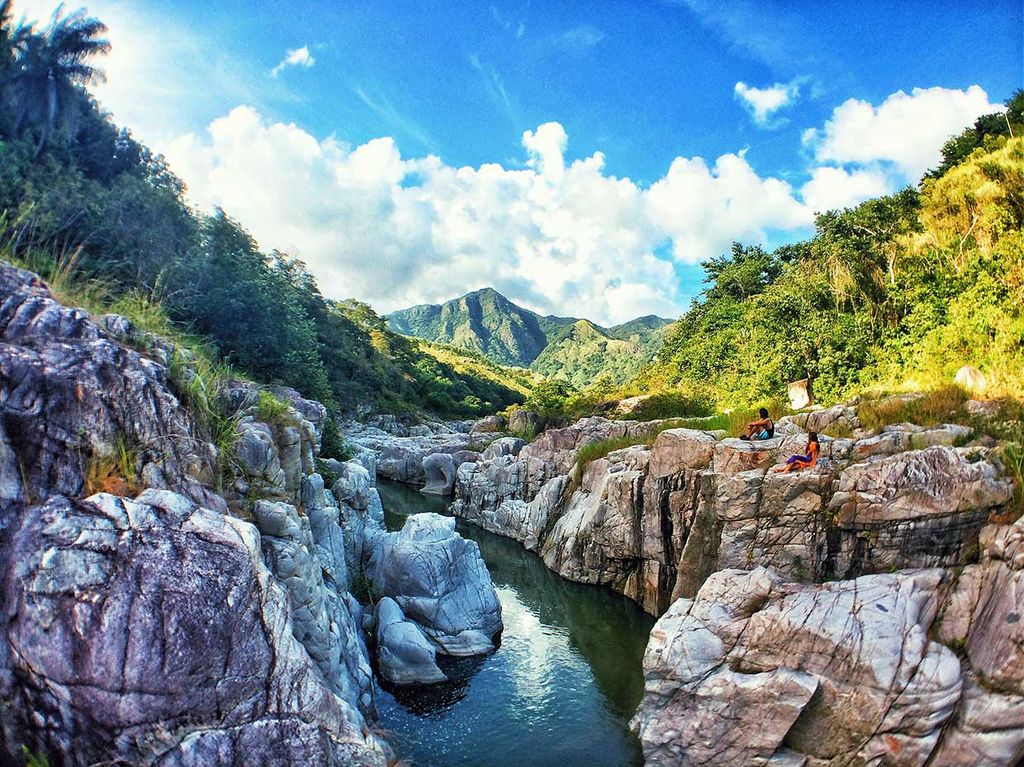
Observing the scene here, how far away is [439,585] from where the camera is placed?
58.0ft

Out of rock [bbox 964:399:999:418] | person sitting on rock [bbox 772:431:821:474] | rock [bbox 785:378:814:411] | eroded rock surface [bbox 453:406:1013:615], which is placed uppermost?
rock [bbox 785:378:814:411]

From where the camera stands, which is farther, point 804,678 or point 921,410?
point 921,410

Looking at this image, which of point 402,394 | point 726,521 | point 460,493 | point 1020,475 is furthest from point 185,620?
point 402,394

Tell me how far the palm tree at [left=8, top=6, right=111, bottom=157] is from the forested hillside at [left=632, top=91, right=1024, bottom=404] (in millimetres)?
42246

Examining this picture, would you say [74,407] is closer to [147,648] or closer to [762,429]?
[147,648]

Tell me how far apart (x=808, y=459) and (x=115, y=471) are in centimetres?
1605

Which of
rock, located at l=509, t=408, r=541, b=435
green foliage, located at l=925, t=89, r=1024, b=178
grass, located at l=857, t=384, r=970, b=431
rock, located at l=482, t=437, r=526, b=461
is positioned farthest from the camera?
rock, located at l=509, t=408, r=541, b=435

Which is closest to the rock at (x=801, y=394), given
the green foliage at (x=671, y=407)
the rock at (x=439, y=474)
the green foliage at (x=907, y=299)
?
the green foliage at (x=907, y=299)

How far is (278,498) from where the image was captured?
11.3 m

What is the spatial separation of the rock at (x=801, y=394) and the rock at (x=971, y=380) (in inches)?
389

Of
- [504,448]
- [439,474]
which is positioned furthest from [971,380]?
[439,474]

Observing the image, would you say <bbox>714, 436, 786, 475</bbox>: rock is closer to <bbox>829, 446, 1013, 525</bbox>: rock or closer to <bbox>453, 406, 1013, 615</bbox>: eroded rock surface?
<bbox>453, 406, 1013, 615</bbox>: eroded rock surface

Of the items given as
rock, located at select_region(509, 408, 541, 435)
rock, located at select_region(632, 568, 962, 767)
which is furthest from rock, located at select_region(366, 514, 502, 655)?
rock, located at select_region(509, 408, 541, 435)

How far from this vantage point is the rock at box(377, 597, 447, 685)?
1470cm
